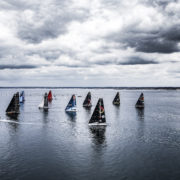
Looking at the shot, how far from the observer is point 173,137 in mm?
56562

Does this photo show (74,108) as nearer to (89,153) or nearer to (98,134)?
(98,134)

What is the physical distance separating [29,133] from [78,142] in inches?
718

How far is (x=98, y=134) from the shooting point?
5884 centimetres

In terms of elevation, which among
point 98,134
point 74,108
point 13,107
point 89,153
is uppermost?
point 13,107

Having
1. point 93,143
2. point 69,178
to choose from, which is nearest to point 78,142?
point 93,143

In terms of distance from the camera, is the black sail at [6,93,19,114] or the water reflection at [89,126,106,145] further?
the black sail at [6,93,19,114]

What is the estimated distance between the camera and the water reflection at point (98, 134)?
5222cm

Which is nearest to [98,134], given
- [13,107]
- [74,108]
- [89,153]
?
[89,153]

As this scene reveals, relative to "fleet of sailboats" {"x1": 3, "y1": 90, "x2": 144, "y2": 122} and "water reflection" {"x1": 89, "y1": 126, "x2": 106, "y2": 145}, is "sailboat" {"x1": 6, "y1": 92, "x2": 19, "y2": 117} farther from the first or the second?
"water reflection" {"x1": 89, "y1": 126, "x2": 106, "y2": 145}

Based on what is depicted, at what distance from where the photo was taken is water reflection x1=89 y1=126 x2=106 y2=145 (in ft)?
171

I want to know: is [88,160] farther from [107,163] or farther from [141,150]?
[141,150]

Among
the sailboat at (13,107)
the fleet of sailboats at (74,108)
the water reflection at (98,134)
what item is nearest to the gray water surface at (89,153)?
the water reflection at (98,134)

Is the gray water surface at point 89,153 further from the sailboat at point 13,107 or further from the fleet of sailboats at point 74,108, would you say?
the sailboat at point 13,107

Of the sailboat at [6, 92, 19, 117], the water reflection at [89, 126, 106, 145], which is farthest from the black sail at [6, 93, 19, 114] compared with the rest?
the water reflection at [89, 126, 106, 145]
